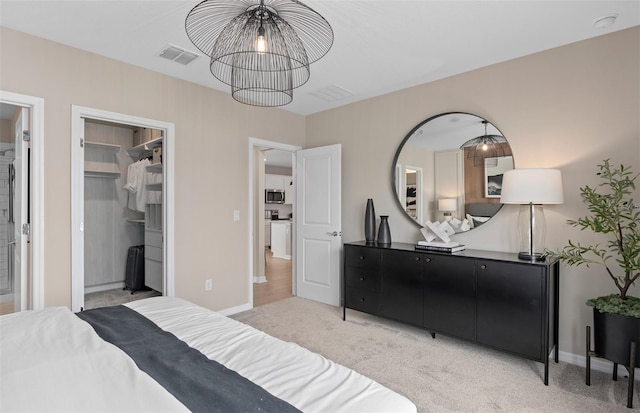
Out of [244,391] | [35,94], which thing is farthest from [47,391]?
[35,94]

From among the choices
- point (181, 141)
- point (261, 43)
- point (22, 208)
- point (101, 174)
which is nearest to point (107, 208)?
point (101, 174)

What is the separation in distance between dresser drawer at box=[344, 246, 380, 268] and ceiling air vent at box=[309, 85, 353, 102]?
5.65ft

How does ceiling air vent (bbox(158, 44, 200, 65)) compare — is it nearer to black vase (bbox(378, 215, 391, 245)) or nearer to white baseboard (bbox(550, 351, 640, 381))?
black vase (bbox(378, 215, 391, 245))

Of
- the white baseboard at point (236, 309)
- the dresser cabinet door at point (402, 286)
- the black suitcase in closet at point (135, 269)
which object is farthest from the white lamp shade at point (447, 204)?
the black suitcase in closet at point (135, 269)

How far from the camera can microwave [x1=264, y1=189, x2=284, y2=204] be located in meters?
9.22

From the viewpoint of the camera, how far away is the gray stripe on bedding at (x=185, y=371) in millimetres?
1015

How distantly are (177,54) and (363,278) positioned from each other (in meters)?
2.69

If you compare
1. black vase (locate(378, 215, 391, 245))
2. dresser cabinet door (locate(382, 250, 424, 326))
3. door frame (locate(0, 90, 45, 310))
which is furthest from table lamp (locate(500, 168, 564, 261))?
door frame (locate(0, 90, 45, 310))

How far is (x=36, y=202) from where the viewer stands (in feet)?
8.49

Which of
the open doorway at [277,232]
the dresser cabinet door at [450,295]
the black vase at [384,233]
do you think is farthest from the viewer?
the open doorway at [277,232]

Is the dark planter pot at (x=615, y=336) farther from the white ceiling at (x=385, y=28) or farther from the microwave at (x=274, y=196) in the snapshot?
the microwave at (x=274, y=196)

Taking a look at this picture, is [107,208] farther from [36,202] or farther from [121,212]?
[36,202]

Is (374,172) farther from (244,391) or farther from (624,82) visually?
(244,391)

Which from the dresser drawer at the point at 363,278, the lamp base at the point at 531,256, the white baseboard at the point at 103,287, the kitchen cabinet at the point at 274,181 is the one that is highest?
the kitchen cabinet at the point at 274,181
